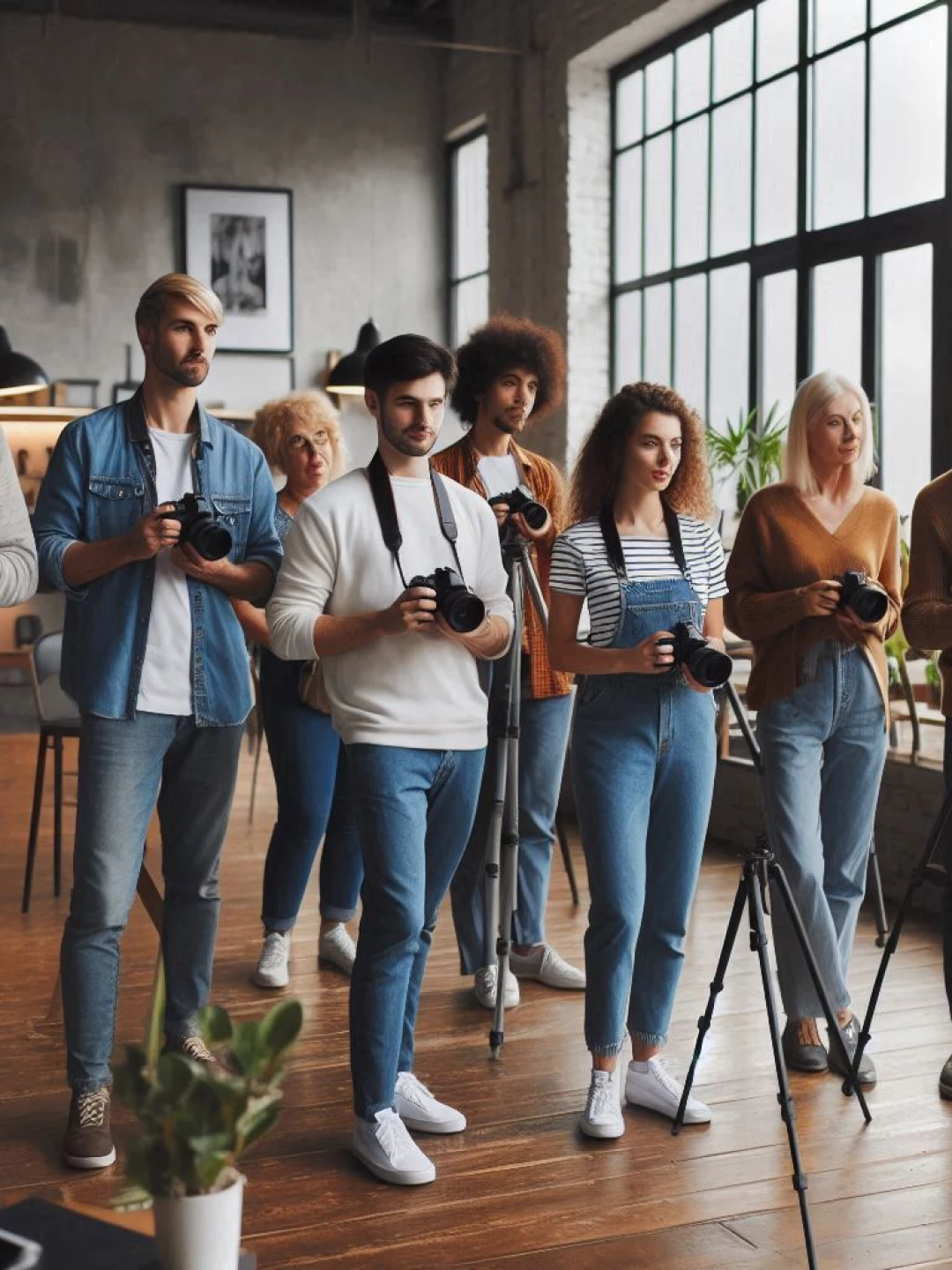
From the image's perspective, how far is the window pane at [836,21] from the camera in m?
6.34

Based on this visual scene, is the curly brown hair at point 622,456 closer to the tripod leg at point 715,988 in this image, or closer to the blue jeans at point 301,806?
the tripod leg at point 715,988

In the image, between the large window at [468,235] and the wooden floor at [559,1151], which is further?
the large window at [468,235]

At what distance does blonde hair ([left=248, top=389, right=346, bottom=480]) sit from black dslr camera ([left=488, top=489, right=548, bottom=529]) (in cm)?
78

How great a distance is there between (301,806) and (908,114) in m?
3.95

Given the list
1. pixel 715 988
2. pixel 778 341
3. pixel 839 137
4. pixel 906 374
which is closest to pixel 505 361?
pixel 715 988

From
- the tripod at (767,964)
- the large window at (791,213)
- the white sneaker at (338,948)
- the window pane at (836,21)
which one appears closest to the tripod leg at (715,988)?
the tripod at (767,964)

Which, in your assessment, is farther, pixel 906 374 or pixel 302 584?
pixel 906 374

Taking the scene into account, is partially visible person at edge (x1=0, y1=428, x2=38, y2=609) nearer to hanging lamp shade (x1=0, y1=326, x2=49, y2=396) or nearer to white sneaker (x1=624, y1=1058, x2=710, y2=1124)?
white sneaker (x1=624, y1=1058, x2=710, y2=1124)

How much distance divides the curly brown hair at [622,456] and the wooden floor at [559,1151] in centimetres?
124

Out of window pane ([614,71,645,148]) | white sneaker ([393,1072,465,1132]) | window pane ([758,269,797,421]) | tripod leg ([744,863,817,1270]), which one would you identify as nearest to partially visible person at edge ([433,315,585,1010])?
white sneaker ([393,1072,465,1132])

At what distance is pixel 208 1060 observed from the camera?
10.2 feet

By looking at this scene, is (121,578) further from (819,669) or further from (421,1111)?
(819,669)

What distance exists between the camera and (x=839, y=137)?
651 cm

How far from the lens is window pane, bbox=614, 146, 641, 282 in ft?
27.0
